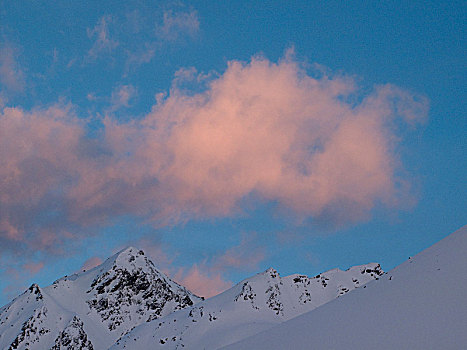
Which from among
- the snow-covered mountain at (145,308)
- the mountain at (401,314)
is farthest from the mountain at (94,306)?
the mountain at (401,314)

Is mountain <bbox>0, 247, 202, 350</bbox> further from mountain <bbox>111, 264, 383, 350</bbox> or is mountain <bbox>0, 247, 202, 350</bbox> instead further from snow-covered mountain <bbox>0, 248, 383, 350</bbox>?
mountain <bbox>111, 264, 383, 350</bbox>

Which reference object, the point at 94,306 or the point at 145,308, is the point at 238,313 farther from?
the point at 94,306

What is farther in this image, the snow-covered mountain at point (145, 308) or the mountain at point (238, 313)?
the snow-covered mountain at point (145, 308)

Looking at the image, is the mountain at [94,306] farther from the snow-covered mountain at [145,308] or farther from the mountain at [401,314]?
the mountain at [401,314]

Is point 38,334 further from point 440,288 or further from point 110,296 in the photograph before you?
point 440,288

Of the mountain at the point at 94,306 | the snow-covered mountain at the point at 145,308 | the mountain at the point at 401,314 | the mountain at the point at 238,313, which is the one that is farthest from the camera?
the mountain at the point at 94,306

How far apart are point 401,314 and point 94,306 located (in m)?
107

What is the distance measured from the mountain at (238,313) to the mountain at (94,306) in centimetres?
4559

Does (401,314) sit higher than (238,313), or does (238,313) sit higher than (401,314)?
(238,313)

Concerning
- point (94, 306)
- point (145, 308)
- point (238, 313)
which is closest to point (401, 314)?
point (238, 313)

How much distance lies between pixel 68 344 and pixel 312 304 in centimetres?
5493

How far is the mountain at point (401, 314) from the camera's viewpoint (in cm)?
1327

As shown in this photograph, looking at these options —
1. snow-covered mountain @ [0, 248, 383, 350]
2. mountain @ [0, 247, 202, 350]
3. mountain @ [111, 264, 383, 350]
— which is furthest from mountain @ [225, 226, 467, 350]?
mountain @ [0, 247, 202, 350]

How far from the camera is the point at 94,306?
10981 cm
